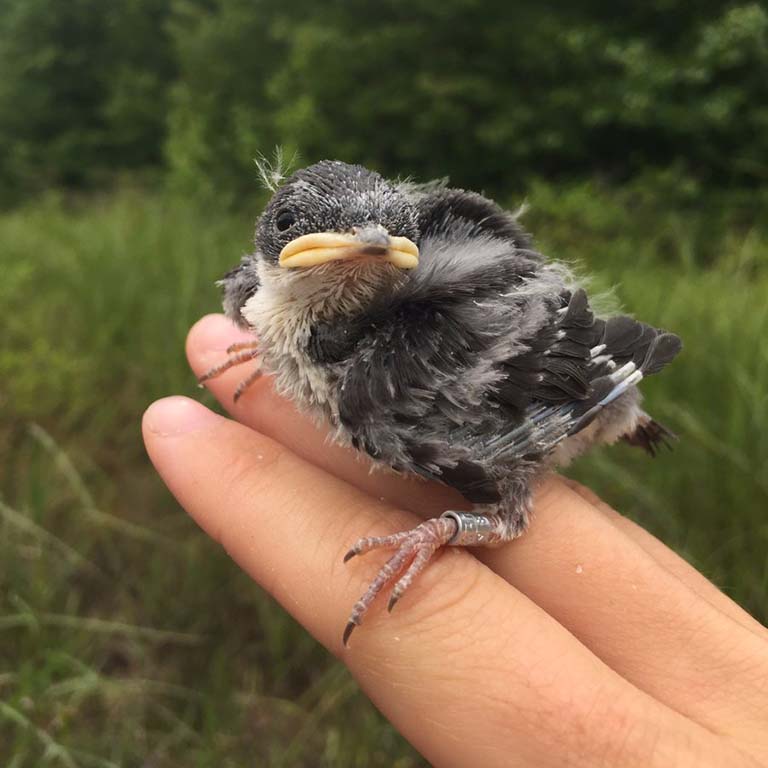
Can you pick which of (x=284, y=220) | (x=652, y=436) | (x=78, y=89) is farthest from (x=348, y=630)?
(x=78, y=89)

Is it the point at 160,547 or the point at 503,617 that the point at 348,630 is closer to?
the point at 503,617

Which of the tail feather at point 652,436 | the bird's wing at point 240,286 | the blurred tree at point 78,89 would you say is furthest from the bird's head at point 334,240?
the blurred tree at point 78,89

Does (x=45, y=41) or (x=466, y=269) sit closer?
(x=466, y=269)

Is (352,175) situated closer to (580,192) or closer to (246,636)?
(246,636)

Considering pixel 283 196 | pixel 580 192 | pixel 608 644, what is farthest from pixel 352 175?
pixel 580 192

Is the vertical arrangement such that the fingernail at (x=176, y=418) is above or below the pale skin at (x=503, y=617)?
above

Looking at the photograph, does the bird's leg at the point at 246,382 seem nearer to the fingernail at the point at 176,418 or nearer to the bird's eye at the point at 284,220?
the fingernail at the point at 176,418

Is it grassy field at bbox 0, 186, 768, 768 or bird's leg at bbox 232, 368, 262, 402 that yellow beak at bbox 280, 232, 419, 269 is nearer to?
bird's leg at bbox 232, 368, 262, 402
